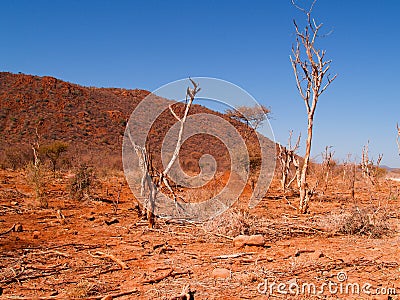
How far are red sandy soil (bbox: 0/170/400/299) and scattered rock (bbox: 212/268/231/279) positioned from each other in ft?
0.19

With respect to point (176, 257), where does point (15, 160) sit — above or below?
above

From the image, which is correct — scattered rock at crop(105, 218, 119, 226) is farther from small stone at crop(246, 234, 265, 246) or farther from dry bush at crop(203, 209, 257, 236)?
small stone at crop(246, 234, 265, 246)

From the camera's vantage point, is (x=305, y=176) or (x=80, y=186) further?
(x=80, y=186)

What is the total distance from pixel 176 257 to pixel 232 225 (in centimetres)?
147

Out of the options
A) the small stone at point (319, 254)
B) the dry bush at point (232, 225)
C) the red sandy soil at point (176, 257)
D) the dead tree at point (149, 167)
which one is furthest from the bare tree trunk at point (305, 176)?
Result: the small stone at point (319, 254)

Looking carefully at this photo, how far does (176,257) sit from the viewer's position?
15.8 ft

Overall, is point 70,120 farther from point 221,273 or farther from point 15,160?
point 221,273

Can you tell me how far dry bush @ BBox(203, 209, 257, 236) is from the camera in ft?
19.6

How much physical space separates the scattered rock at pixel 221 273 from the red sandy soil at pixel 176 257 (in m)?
0.06

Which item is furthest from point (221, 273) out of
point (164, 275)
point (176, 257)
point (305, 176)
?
point (305, 176)

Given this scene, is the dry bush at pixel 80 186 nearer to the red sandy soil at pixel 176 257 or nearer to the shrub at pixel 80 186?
the shrub at pixel 80 186

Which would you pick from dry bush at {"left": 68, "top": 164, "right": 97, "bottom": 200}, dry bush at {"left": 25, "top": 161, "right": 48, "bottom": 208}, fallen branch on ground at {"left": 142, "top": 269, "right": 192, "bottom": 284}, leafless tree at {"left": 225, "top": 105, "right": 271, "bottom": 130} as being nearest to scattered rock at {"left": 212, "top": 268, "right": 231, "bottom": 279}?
fallen branch on ground at {"left": 142, "top": 269, "right": 192, "bottom": 284}

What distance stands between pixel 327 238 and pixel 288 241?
0.70 meters

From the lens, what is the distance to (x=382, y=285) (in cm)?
359
